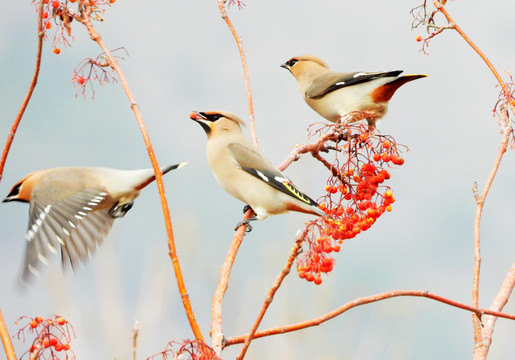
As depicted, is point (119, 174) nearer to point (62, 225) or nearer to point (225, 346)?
point (62, 225)

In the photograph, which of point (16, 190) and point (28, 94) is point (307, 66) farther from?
point (28, 94)

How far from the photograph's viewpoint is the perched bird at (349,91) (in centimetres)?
344

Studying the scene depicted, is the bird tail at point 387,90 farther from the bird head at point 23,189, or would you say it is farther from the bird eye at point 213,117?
the bird head at point 23,189

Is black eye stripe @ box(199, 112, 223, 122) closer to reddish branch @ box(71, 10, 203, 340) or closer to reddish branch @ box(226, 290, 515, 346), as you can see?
reddish branch @ box(71, 10, 203, 340)

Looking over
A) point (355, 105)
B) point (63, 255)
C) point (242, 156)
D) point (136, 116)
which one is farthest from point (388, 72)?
point (136, 116)

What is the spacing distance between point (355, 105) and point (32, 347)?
2.43 meters

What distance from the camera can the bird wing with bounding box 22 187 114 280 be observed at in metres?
1.93

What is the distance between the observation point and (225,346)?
1.35 m

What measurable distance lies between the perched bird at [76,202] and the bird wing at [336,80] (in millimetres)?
1606

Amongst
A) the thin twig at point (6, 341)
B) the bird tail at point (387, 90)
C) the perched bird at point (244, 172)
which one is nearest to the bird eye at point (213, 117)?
the perched bird at point (244, 172)

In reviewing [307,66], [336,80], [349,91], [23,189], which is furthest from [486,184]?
[307,66]

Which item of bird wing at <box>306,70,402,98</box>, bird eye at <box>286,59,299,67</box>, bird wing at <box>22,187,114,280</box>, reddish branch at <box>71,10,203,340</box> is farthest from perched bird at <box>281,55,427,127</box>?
reddish branch at <box>71,10,203,340</box>

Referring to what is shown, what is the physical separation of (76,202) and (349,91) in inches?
73.1

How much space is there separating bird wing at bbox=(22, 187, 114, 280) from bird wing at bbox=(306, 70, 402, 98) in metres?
1.68
